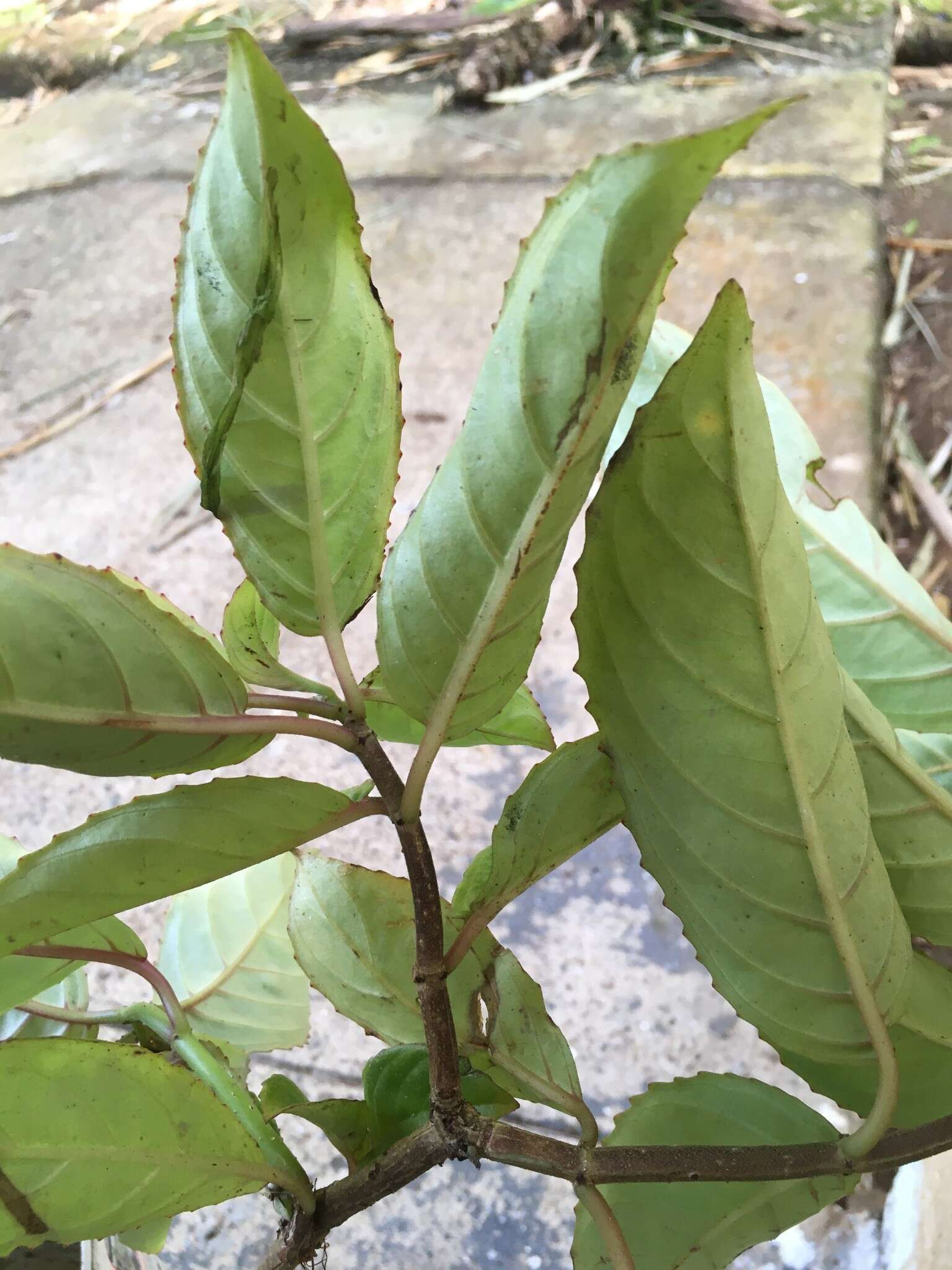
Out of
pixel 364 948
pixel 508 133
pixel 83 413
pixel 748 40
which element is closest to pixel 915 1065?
pixel 364 948

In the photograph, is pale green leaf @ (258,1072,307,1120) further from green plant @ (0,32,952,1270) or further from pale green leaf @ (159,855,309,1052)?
pale green leaf @ (159,855,309,1052)

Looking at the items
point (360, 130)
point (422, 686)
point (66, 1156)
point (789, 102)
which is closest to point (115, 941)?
point (66, 1156)

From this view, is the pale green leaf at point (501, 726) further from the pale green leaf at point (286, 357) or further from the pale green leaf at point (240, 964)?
the pale green leaf at point (240, 964)

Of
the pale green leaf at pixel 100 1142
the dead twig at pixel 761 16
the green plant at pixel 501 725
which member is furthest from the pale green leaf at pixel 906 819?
the dead twig at pixel 761 16

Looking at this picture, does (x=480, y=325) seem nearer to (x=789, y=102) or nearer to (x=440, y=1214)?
(x=440, y=1214)

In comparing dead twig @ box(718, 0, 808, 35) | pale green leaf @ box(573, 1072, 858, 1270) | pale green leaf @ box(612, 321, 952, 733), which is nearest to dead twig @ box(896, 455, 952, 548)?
pale green leaf @ box(612, 321, 952, 733)

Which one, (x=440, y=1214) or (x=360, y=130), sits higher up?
(x=360, y=130)

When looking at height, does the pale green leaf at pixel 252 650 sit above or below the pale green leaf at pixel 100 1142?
above
